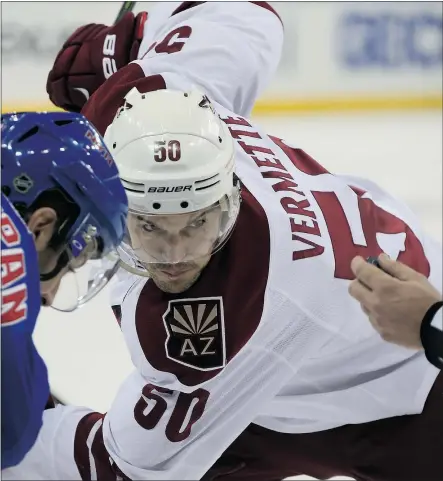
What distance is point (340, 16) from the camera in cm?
360

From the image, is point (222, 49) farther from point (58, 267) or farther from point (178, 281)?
point (58, 267)

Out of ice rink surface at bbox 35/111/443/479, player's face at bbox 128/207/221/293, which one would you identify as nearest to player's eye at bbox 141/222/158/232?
player's face at bbox 128/207/221/293

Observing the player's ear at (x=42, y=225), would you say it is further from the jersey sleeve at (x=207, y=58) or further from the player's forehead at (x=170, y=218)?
the jersey sleeve at (x=207, y=58)

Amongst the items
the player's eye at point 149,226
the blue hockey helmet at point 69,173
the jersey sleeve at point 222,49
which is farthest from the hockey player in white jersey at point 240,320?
the blue hockey helmet at point 69,173

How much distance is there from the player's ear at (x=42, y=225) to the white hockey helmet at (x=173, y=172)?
32 centimetres

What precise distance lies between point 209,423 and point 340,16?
2.28 metres

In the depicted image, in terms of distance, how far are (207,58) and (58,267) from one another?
76cm

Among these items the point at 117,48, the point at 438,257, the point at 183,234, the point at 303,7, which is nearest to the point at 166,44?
the point at 117,48

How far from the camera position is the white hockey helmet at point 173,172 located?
1.46m

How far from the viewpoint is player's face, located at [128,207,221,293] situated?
150 cm

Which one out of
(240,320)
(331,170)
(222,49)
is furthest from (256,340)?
(331,170)

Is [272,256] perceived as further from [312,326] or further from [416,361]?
[416,361]

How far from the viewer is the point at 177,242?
4.94ft

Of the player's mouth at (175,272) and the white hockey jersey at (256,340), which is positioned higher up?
the player's mouth at (175,272)
